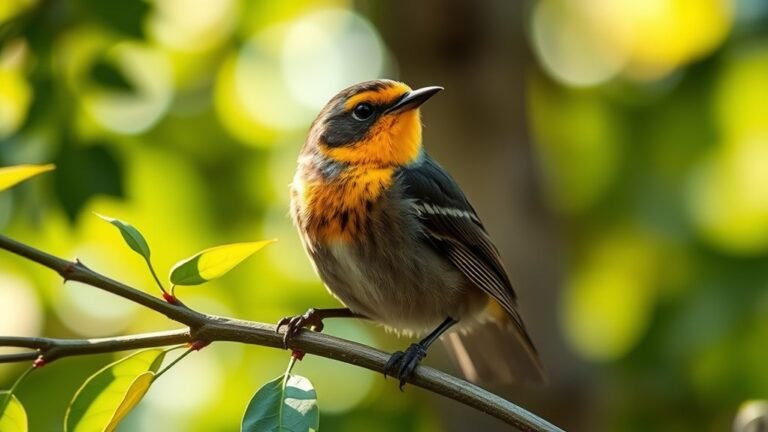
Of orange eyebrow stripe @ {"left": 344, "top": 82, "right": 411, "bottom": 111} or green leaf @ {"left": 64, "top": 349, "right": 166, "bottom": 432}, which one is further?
orange eyebrow stripe @ {"left": 344, "top": 82, "right": 411, "bottom": 111}

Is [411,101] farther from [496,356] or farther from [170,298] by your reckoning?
[170,298]

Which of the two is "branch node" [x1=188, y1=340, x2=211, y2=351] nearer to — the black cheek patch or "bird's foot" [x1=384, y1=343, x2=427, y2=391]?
"bird's foot" [x1=384, y1=343, x2=427, y2=391]

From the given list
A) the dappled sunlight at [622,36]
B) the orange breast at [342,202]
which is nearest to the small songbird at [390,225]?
the orange breast at [342,202]

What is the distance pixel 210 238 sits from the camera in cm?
779

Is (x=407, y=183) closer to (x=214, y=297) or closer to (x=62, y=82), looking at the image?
(x=62, y=82)

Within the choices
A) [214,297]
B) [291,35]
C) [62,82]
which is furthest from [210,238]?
[62,82]

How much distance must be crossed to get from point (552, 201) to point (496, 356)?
92.7 inches

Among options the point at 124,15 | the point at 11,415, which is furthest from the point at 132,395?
the point at 124,15

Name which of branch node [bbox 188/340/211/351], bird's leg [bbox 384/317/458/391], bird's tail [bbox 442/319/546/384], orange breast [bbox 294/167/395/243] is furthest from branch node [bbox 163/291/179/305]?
bird's tail [bbox 442/319/546/384]

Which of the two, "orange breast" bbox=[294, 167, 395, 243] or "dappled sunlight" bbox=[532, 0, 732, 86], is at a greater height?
"dappled sunlight" bbox=[532, 0, 732, 86]

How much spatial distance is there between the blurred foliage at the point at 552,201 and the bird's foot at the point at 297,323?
213 cm

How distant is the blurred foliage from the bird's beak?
1.90 metres

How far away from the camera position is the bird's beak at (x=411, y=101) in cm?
490

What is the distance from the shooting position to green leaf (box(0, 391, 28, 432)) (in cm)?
292
